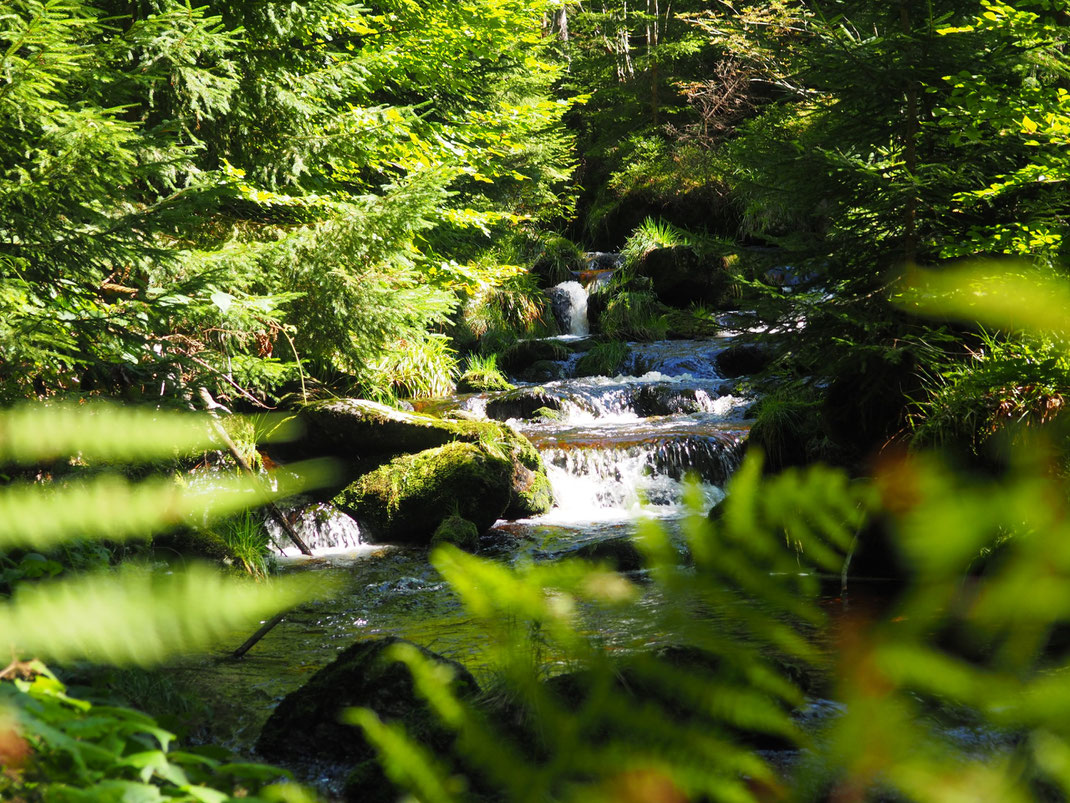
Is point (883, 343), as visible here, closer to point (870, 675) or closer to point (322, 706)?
point (322, 706)

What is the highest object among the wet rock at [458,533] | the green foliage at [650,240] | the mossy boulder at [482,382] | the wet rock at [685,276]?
the green foliage at [650,240]

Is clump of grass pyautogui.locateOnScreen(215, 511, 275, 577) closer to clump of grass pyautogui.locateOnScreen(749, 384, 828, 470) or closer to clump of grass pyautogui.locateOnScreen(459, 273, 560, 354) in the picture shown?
clump of grass pyautogui.locateOnScreen(749, 384, 828, 470)

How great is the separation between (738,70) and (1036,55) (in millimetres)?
16018

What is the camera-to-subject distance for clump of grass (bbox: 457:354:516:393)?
39.3ft

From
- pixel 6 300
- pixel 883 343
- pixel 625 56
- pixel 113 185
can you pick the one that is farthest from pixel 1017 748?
pixel 625 56

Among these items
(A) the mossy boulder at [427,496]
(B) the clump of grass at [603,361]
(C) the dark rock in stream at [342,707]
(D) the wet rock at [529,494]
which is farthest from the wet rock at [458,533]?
(B) the clump of grass at [603,361]

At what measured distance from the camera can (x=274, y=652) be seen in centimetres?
407

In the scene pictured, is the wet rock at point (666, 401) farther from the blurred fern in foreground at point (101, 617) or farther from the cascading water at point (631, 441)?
the blurred fern in foreground at point (101, 617)

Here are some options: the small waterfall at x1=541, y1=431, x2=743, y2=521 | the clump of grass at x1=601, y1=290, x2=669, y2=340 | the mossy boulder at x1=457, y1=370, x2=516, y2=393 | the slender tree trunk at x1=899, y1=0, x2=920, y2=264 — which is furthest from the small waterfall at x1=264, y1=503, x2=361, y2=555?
the clump of grass at x1=601, y1=290, x2=669, y2=340

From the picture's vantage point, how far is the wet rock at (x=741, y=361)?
1185cm

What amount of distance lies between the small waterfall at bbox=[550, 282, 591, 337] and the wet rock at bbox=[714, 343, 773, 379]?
423 centimetres

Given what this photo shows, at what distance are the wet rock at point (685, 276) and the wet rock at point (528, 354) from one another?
10.1 ft

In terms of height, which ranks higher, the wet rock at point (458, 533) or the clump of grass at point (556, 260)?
the clump of grass at point (556, 260)

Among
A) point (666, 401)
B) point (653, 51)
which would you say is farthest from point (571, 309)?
point (653, 51)
